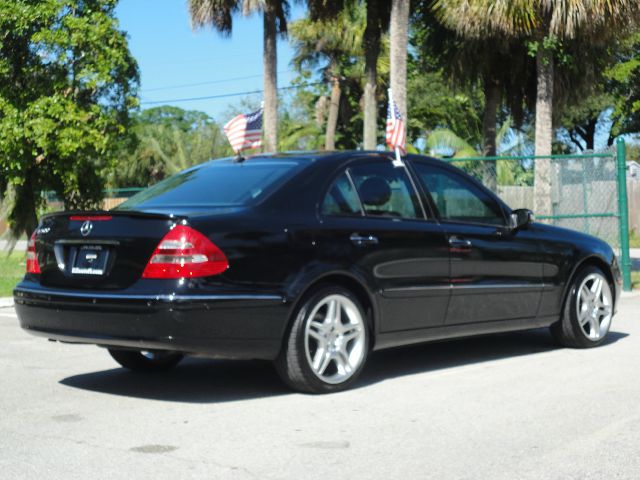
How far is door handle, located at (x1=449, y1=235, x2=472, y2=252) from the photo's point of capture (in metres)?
7.51

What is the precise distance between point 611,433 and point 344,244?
2.05 metres

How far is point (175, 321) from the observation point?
603 centimetres

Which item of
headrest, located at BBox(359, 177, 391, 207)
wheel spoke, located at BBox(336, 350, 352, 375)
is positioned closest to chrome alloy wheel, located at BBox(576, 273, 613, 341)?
headrest, located at BBox(359, 177, 391, 207)

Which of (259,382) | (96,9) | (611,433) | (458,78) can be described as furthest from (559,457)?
(458,78)

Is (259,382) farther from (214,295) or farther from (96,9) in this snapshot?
(96,9)

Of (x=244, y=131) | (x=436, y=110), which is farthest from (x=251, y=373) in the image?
(x=436, y=110)

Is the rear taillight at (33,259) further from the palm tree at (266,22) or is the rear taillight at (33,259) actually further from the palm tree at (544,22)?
the palm tree at (266,22)

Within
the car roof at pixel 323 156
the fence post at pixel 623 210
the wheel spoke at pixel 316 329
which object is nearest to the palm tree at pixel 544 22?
the fence post at pixel 623 210

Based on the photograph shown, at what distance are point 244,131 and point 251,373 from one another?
1416 centimetres

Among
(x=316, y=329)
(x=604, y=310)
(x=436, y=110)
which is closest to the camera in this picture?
(x=316, y=329)

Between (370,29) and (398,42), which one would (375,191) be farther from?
(370,29)

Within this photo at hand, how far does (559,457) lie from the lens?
5.07 m

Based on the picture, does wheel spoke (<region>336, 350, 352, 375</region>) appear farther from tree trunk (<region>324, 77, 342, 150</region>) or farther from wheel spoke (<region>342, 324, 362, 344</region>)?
tree trunk (<region>324, 77, 342, 150</region>)

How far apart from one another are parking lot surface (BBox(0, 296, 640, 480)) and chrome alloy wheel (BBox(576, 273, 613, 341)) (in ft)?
0.89
